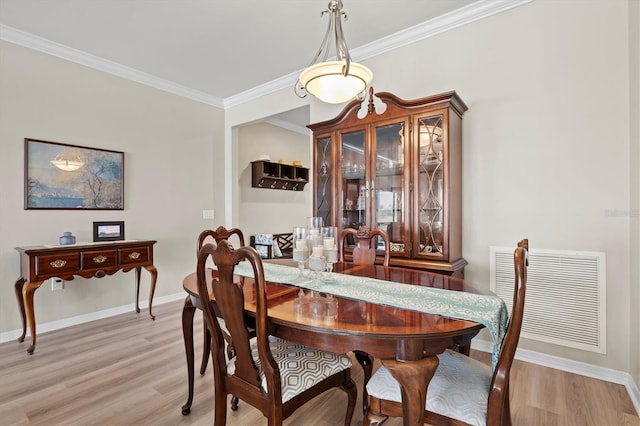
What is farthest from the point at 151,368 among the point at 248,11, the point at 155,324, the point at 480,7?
the point at 480,7

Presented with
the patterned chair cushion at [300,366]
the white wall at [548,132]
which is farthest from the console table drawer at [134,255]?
the white wall at [548,132]

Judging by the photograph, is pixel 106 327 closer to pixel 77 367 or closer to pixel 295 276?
pixel 77 367

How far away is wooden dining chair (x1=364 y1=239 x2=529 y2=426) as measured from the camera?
1047 mm

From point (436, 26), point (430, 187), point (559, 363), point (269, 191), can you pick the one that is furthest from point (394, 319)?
point (269, 191)

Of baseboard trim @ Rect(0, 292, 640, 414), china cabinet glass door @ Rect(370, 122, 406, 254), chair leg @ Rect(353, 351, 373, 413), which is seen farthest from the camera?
china cabinet glass door @ Rect(370, 122, 406, 254)

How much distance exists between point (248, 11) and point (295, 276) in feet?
7.08

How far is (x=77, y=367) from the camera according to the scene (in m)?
2.32

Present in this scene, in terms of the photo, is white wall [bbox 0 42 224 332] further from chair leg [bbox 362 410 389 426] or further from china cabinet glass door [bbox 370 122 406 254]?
chair leg [bbox 362 410 389 426]

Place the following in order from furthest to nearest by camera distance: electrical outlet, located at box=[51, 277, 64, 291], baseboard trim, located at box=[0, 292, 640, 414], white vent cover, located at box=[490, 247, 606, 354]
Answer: electrical outlet, located at box=[51, 277, 64, 291], white vent cover, located at box=[490, 247, 606, 354], baseboard trim, located at box=[0, 292, 640, 414]

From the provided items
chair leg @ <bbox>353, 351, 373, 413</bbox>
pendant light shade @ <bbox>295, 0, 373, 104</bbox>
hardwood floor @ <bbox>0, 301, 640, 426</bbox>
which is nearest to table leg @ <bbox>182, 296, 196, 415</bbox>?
hardwood floor @ <bbox>0, 301, 640, 426</bbox>

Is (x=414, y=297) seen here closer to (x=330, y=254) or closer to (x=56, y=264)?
(x=330, y=254)

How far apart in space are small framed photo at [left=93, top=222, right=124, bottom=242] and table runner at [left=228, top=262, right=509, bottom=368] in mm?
2168

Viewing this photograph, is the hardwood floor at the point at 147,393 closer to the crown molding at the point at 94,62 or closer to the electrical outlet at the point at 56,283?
the electrical outlet at the point at 56,283

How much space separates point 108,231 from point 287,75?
260cm
